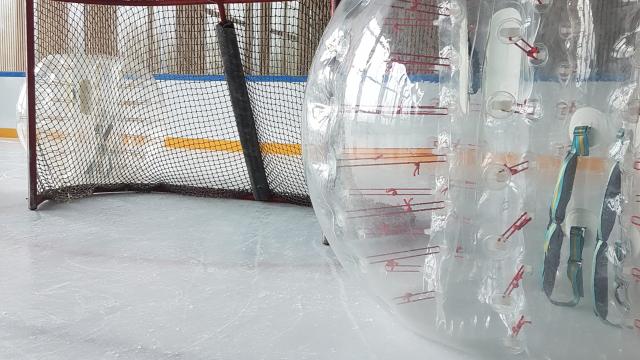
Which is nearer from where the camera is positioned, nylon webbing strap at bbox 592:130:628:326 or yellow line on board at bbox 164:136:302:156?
nylon webbing strap at bbox 592:130:628:326

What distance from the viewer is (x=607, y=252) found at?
747 millimetres

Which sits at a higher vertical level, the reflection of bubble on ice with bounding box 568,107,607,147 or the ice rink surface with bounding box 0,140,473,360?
A: the reflection of bubble on ice with bounding box 568,107,607,147

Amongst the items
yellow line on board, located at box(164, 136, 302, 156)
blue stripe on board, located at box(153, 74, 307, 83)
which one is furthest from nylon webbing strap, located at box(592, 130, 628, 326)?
yellow line on board, located at box(164, 136, 302, 156)

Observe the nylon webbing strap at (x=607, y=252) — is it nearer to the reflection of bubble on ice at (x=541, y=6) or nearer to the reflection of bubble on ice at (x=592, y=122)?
the reflection of bubble on ice at (x=592, y=122)

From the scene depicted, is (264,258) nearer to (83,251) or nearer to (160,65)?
(83,251)

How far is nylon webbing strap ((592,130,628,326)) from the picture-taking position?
2.38 feet

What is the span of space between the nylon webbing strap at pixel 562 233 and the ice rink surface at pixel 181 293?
160 mm

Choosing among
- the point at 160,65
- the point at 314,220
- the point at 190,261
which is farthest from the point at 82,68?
the point at 190,261

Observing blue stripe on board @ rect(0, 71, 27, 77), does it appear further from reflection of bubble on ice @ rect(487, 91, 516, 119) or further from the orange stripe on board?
reflection of bubble on ice @ rect(487, 91, 516, 119)

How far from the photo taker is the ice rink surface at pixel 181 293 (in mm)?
865

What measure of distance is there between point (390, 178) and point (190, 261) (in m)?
0.65

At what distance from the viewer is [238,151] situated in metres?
2.77

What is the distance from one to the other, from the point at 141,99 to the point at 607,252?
206cm

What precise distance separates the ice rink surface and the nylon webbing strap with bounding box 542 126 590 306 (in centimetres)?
16
